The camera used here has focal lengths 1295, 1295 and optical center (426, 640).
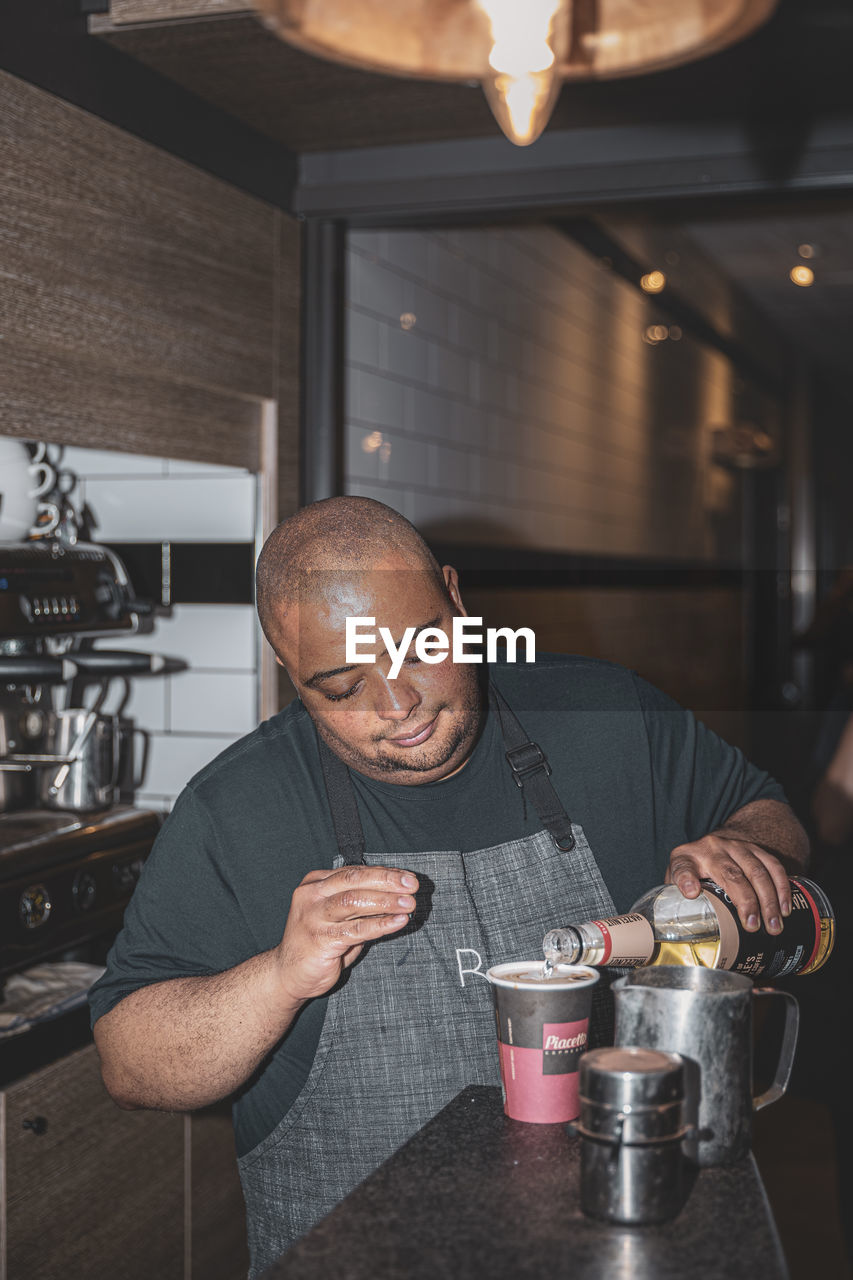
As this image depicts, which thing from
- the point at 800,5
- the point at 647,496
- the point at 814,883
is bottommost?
the point at 814,883

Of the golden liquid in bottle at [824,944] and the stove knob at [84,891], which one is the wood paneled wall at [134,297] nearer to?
the stove knob at [84,891]

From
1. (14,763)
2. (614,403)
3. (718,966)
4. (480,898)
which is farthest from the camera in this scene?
(614,403)

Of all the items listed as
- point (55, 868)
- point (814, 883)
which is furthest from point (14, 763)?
point (814, 883)

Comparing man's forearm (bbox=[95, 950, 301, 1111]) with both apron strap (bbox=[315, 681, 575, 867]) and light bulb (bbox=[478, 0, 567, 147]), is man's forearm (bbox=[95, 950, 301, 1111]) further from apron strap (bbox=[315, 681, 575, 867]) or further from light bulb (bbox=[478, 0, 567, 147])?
light bulb (bbox=[478, 0, 567, 147])

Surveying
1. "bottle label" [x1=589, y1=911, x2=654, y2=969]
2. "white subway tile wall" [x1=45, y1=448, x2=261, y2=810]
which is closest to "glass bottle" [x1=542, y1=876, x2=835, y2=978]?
"bottle label" [x1=589, y1=911, x2=654, y2=969]

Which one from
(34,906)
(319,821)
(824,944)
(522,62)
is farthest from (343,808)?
(522,62)

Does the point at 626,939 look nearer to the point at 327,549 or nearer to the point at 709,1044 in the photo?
the point at 709,1044

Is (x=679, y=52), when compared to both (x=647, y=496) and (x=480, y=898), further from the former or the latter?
(x=647, y=496)

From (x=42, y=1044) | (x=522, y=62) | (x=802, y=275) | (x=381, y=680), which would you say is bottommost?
(x=42, y=1044)

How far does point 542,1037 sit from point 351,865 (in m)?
0.33

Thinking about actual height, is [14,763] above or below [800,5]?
below

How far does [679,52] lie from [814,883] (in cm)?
70

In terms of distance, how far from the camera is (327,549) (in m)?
1.29

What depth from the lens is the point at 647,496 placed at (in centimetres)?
394
